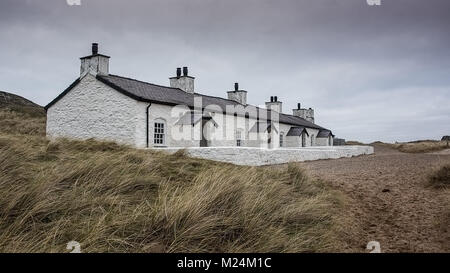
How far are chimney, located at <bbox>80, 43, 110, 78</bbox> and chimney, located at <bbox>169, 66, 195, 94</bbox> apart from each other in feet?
20.9

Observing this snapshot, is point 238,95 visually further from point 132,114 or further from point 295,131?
point 132,114

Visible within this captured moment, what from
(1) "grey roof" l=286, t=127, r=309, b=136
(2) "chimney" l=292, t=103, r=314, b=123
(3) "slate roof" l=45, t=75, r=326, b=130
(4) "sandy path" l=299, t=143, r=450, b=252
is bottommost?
(4) "sandy path" l=299, t=143, r=450, b=252

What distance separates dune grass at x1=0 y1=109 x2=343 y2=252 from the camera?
3.82 m

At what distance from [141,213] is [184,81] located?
20665 millimetres

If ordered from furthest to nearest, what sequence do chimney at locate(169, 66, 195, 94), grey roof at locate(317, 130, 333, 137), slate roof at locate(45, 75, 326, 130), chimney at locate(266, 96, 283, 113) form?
1. grey roof at locate(317, 130, 333, 137)
2. chimney at locate(266, 96, 283, 113)
3. chimney at locate(169, 66, 195, 94)
4. slate roof at locate(45, 75, 326, 130)

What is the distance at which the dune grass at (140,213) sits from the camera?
3.82 meters

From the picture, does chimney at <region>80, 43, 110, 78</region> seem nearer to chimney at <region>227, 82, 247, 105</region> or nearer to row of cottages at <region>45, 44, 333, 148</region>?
row of cottages at <region>45, 44, 333, 148</region>

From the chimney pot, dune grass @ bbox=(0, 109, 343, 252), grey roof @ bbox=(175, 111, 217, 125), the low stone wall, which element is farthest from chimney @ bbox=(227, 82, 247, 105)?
dune grass @ bbox=(0, 109, 343, 252)

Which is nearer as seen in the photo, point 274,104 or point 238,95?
point 238,95

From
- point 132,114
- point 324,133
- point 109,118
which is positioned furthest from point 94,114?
point 324,133

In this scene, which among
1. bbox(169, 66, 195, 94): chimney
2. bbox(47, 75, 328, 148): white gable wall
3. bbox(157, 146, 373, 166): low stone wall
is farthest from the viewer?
bbox(169, 66, 195, 94): chimney

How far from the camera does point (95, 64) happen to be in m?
18.6

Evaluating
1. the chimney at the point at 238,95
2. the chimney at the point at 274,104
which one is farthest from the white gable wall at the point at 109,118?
the chimney at the point at 274,104

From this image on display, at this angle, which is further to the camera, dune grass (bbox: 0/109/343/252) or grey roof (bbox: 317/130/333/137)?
grey roof (bbox: 317/130/333/137)
